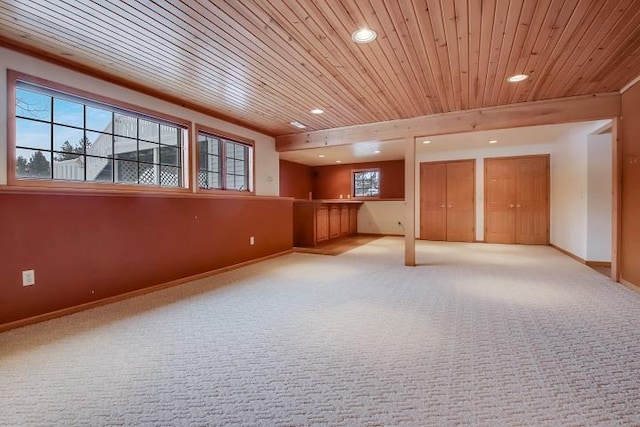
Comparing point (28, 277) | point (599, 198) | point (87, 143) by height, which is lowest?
point (28, 277)

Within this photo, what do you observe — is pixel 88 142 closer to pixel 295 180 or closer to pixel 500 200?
pixel 295 180

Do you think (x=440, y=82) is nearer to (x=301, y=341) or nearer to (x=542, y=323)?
(x=542, y=323)

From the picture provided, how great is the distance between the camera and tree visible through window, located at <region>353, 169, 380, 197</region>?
9.42 meters

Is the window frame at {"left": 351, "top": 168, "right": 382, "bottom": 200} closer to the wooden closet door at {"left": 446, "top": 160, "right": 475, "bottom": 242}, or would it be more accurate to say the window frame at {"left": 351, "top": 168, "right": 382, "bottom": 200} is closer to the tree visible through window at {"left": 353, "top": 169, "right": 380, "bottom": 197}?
the tree visible through window at {"left": 353, "top": 169, "right": 380, "bottom": 197}

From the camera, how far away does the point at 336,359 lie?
1915 mm

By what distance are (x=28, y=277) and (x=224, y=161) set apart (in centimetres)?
282

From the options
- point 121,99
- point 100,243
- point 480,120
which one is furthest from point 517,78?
point 100,243

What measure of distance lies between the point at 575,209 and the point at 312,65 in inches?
210

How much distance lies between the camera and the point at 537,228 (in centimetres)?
688

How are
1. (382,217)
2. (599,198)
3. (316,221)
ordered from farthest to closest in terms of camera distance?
(382,217), (316,221), (599,198)

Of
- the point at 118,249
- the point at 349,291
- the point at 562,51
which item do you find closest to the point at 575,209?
the point at 562,51

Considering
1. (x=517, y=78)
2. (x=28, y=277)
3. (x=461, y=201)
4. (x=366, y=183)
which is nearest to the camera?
(x=28, y=277)

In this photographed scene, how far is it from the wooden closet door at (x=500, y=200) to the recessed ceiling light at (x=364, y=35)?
6034 mm

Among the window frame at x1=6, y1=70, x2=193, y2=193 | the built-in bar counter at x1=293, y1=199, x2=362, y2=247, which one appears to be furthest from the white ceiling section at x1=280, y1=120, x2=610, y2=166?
the window frame at x1=6, y1=70, x2=193, y2=193
